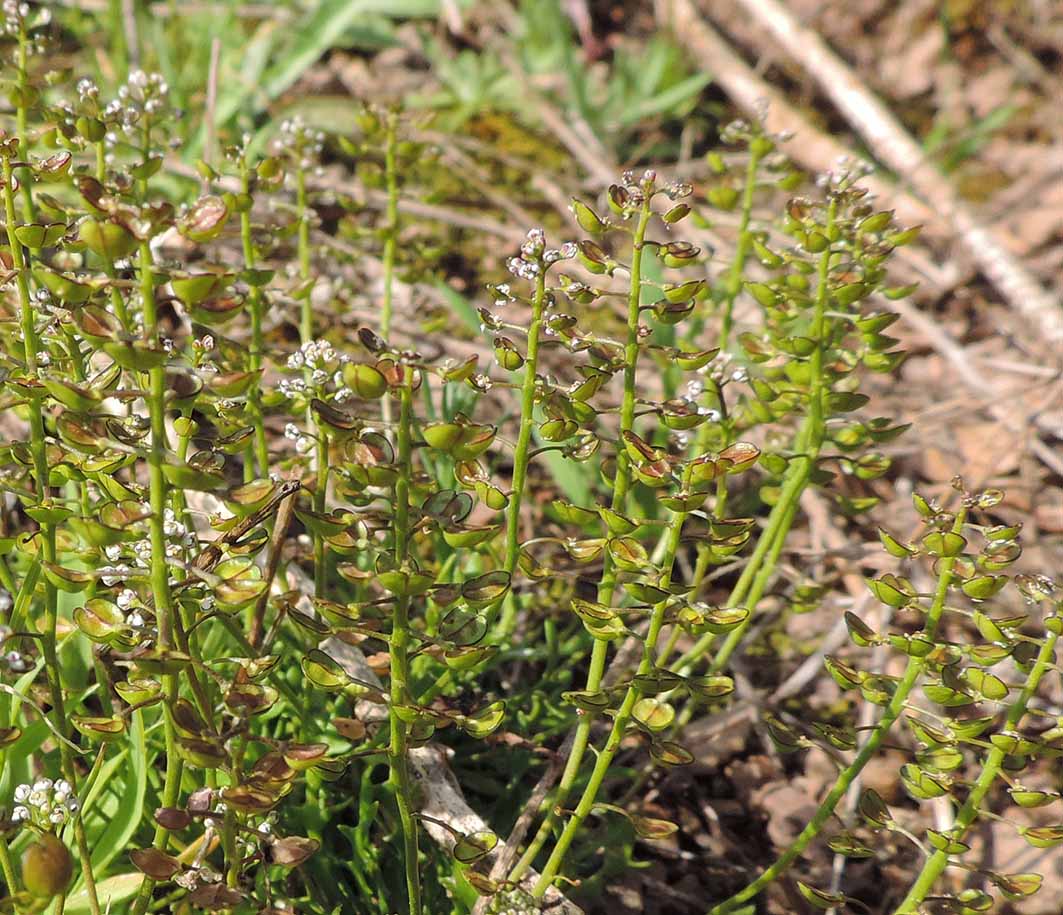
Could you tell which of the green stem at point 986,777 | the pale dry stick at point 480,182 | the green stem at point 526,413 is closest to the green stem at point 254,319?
the green stem at point 526,413

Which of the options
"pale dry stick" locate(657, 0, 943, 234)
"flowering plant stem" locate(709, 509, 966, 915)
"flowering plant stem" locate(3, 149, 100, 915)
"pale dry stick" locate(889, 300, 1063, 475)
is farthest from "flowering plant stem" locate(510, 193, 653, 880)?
"pale dry stick" locate(657, 0, 943, 234)

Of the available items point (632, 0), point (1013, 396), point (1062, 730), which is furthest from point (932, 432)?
point (632, 0)

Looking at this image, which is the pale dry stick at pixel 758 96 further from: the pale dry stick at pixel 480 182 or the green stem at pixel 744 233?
the green stem at pixel 744 233

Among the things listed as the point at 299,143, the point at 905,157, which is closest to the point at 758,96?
the point at 905,157

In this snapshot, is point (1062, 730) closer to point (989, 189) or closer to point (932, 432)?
point (932, 432)

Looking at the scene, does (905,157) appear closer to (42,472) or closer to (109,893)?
(42,472)

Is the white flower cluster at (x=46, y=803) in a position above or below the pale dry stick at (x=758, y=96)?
below
